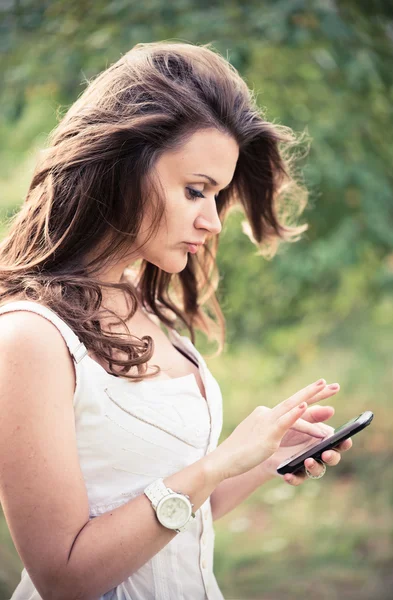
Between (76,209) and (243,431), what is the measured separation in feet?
2.27

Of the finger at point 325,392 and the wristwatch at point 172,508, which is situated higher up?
the finger at point 325,392

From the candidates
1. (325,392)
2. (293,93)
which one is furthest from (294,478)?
(293,93)

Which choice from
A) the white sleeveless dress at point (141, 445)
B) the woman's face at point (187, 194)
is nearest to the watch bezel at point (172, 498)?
the white sleeveless dress at point (141, 445)

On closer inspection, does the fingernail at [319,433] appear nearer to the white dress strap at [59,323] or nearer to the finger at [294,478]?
the finger at [294,478]

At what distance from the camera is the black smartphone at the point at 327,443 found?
1.66 metres

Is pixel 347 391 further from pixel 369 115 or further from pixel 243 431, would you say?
pixel 243 431

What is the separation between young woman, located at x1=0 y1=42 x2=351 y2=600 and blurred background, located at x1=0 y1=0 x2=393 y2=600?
0.98 m

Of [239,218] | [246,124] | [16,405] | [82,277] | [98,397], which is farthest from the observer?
[239,218]

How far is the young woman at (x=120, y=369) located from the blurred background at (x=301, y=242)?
977mm

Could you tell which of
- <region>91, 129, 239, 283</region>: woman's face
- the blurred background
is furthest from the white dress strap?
the blurred background

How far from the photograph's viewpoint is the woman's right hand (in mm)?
1522

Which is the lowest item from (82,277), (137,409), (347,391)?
(347,391)

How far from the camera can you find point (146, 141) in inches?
68.2

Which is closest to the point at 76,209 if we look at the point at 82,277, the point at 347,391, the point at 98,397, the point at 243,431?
the point at 82,277
